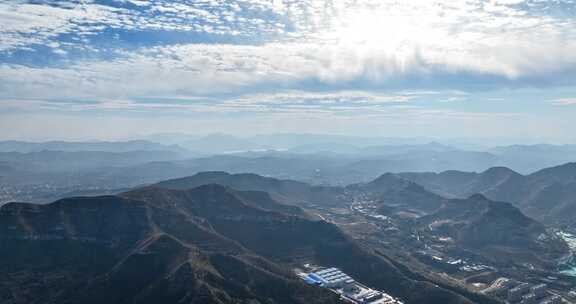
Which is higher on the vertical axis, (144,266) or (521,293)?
(144,266)

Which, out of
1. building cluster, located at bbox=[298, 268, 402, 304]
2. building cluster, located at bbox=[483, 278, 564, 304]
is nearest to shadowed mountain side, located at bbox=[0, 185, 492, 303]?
building cluster, located at bbox=[298, 268, 402, 304]

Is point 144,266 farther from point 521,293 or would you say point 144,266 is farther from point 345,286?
point 521,293

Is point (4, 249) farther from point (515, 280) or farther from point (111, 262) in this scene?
point (515, 280)

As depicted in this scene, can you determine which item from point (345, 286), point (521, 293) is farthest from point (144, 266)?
point (521, 293)

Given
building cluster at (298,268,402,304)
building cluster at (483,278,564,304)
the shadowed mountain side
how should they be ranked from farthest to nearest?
building cluster at (483,278,564,304) < building cluster at (298,268,402,304) < the shadowed mountain side

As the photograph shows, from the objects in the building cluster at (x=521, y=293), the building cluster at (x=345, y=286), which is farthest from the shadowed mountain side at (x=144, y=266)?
the building cluster at (x=521, y=293)

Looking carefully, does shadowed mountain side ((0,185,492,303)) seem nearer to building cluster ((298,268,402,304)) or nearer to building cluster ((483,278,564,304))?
building cluster ((298,268,402,304))
